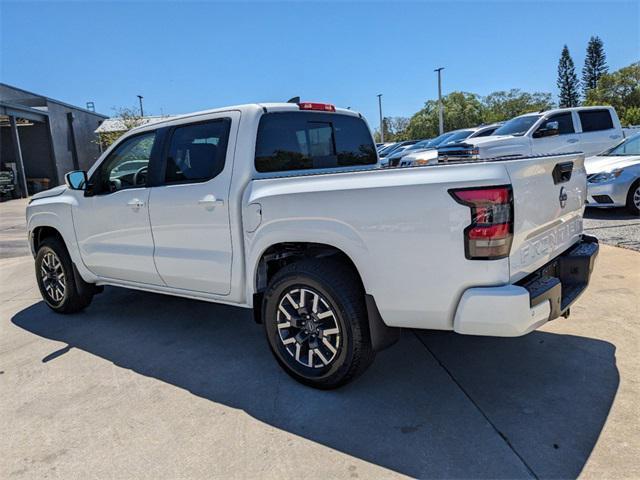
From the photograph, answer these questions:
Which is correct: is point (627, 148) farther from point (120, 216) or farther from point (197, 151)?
point (120, 216)

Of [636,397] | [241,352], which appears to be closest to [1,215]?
[241,352]

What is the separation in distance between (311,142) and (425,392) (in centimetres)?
213

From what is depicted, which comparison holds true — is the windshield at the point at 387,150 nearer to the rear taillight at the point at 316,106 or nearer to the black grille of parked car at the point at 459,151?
the black grille of parked car at the point at 459,151

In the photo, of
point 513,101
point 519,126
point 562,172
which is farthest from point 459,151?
point 513,101

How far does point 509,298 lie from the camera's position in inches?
95.1

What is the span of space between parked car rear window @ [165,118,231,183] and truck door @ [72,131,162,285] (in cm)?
27

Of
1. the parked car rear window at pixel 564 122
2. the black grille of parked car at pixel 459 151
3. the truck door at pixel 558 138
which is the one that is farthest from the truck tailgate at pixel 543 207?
the parked car rear window at pixel 564 122

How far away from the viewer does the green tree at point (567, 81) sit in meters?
63.7

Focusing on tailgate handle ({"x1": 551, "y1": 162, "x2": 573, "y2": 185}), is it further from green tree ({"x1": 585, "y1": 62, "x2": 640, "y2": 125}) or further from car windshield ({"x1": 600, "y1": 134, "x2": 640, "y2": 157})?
green tree ({"x1": 585, "y1": 62, "x2": 640, "y2": 125})

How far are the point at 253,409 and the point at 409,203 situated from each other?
162cm

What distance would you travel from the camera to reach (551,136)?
419 inches

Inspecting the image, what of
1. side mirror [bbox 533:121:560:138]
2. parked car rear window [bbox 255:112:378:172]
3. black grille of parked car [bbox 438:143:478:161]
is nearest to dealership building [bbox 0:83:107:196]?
Answer: black grille of parked car [bbox 438:143:478:161]

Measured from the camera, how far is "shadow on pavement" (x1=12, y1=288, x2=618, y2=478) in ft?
8.02

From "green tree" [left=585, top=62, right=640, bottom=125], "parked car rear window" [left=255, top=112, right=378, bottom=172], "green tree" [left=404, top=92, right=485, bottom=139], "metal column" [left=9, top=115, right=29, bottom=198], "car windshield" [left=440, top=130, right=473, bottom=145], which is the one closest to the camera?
"parked car rear window" [left=255, top=112, right=378, bottom=172]
